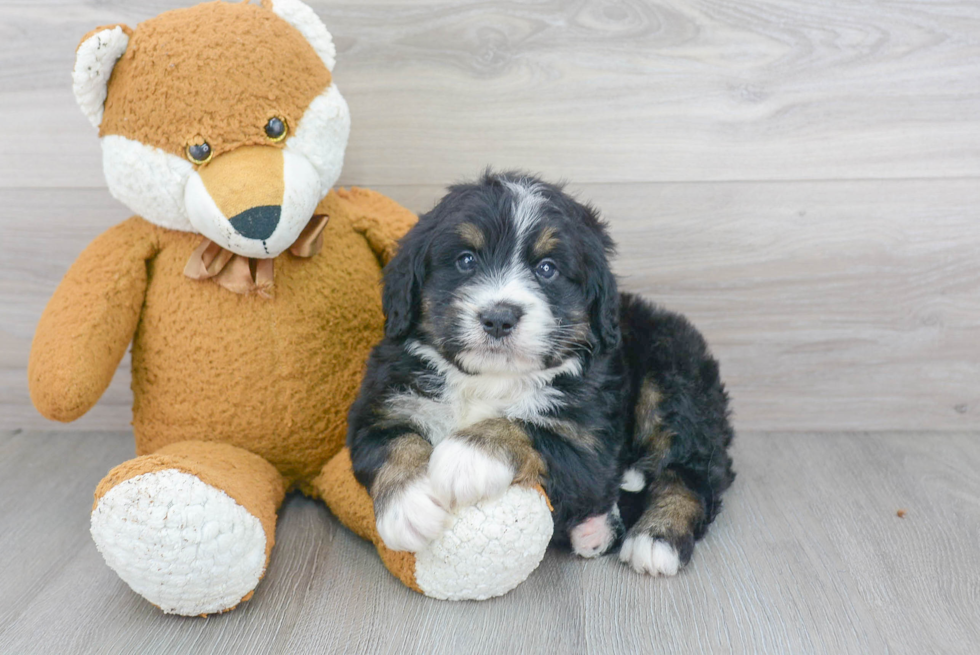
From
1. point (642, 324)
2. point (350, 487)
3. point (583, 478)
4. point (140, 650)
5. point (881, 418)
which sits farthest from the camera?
point (881, 418)

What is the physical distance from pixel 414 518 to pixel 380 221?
3.39ft

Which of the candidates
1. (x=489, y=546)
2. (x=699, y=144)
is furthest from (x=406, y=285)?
(x=699, y=144)

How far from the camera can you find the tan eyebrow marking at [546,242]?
1.89 metres

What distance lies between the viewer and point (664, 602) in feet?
6.40

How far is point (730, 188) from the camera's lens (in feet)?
9.07

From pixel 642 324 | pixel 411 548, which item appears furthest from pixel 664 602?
pixel 642 324

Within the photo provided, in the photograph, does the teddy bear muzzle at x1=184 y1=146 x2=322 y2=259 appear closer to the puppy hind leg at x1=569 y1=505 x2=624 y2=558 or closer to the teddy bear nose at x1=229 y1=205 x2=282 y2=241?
the teddy bear nose at x1=229 y1=205 x2=282 y2=241

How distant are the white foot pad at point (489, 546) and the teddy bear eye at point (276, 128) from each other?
108cm

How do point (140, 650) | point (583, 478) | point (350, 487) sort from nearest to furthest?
point (140, 650) → point (583, 478) → point (350, 487)

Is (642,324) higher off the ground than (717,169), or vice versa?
(717,169)

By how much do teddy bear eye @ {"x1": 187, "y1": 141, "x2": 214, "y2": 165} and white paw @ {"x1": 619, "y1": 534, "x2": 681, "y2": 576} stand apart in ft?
4.96

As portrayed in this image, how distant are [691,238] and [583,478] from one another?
1.22 meters

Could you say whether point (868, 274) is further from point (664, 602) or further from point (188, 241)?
point (188, 241)

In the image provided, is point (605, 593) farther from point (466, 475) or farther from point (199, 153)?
point (199, 153)
